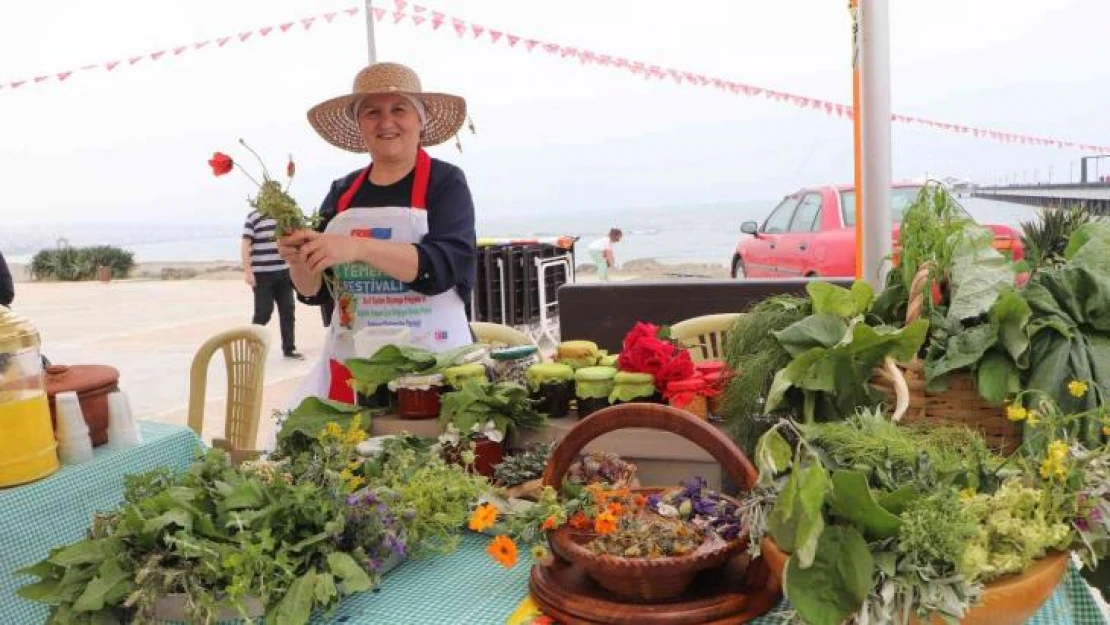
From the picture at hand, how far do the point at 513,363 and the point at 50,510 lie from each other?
937 mm

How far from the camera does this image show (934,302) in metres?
1.39

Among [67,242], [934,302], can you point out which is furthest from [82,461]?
[67,242]

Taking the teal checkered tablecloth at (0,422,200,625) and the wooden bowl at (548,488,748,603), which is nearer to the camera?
the wooden bowl at (548,488,748,603)

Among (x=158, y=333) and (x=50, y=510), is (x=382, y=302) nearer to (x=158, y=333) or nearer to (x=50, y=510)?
(x=50, y=510)

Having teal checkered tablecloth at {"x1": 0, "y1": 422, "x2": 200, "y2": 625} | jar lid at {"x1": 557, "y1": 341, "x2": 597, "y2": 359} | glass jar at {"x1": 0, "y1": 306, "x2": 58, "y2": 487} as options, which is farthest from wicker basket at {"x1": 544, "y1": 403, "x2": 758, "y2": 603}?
glass jar at {"x1": 0, "y1": 306, "x2": 58, "y2": 487}

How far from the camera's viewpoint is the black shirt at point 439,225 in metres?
2.46

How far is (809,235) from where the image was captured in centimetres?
702

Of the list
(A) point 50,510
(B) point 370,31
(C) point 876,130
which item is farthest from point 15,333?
(B) point 370,31

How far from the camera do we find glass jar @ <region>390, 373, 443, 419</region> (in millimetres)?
1610

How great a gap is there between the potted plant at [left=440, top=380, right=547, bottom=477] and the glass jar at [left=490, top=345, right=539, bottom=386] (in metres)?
0.06

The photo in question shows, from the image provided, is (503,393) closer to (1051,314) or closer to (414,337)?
(1051,314)

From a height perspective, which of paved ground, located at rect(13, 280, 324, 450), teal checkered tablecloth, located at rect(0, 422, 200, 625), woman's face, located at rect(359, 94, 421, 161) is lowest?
paved ground, located at rect(13, 280, 324, 450)

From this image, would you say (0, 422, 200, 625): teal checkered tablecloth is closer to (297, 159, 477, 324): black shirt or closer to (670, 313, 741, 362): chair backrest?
(297, 159, 477, 324): black shirt

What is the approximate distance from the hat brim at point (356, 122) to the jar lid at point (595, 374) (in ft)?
4.33
